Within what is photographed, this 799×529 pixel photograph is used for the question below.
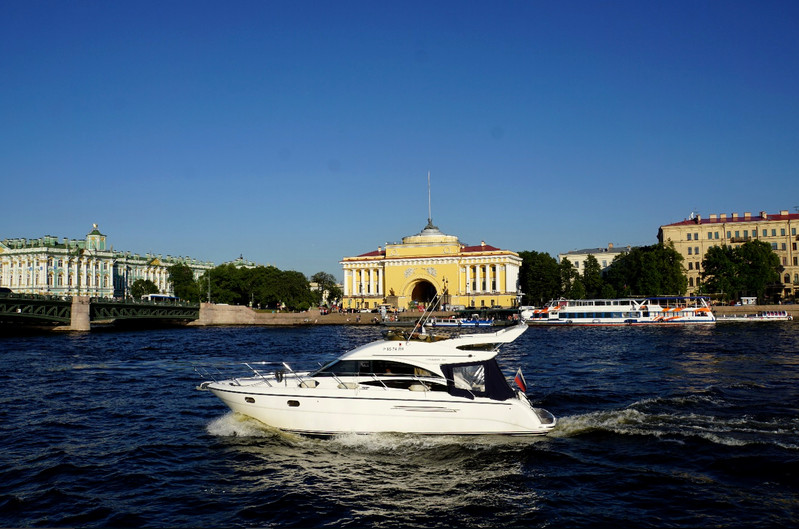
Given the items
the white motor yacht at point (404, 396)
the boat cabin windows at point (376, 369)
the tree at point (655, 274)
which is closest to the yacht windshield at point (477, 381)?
the white motor yacht at point (404, 396)

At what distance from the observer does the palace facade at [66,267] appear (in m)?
104

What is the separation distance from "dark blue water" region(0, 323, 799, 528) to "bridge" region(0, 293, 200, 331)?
3740cm

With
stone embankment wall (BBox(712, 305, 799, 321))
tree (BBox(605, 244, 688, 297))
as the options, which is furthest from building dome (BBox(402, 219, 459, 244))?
stone embankment wall (BBox(712, 305, 799, 321))

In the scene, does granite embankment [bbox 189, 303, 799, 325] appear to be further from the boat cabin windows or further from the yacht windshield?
the yacht windshield

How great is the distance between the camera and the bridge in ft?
181

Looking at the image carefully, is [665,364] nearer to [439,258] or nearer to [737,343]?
[737,343]

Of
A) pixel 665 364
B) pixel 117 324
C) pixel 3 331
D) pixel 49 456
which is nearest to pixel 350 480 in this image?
pixel 49 456

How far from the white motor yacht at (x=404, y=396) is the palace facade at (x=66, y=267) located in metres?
97.2

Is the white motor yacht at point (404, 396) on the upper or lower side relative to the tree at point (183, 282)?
lower

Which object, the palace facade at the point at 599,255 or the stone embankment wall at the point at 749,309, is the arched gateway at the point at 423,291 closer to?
the palace facade at the point at 599,255

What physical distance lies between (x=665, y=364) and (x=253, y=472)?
22962mm

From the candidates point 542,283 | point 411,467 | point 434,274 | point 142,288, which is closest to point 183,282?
point 142,288

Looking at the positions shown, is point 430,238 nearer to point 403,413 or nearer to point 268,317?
point 268,317

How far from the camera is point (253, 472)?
1302 centimetres
